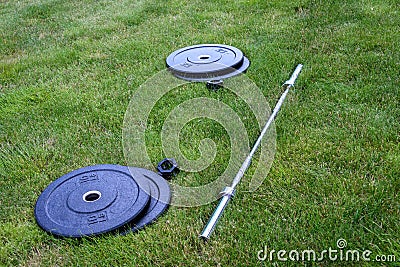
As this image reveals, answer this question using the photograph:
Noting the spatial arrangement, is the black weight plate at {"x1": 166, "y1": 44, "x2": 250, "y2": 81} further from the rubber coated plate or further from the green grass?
the rubber coated plate

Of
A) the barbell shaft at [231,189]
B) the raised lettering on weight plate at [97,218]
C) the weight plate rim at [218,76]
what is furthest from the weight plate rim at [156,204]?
the weight plate rim at [218,76]

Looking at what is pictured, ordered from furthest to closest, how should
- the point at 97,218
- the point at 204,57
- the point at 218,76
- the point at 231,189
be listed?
the point at 204,57, the point at 218,76, the point at 231,189, the point at 97,218

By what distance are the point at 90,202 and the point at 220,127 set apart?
1019 millimetres

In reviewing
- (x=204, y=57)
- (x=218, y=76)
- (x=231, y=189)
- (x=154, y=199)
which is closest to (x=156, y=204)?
(x=154, y=199)

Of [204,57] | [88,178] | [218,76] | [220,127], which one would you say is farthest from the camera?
[204,57]

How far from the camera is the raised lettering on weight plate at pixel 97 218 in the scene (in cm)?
201

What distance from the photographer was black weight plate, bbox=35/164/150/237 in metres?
1.99

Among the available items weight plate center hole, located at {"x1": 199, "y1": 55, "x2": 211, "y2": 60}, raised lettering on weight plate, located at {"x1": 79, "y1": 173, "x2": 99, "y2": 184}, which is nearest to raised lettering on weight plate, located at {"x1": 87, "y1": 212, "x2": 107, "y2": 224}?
raised lettering on weight plate, located at {"x1": 79, "y1": 173, "x2": 99, "y2": 184}

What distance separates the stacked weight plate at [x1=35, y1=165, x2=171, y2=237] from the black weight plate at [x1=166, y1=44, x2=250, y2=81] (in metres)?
1.29

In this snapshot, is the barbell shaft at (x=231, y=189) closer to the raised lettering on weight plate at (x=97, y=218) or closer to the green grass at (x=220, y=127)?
the green grass at (x=220, y=127)

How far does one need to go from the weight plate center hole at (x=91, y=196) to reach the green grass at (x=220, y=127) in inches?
11.4

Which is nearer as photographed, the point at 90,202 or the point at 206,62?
the point at 90,202

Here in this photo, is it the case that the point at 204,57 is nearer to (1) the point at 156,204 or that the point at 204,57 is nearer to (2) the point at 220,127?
(2) the point at 220,127

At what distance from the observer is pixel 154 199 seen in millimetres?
2162
